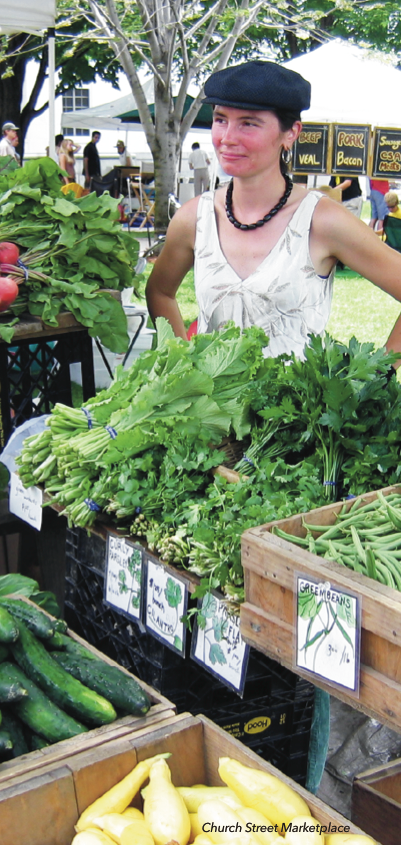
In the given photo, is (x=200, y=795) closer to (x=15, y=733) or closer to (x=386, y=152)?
(x=15, y=733)

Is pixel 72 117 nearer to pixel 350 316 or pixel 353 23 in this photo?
pixel 353 23

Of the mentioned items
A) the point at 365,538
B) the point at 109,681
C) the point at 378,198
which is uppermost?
the point at 378,198

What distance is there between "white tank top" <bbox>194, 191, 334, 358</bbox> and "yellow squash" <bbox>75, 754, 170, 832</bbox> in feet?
5.08

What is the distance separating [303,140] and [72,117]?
15.3 meters

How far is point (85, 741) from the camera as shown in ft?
5.67

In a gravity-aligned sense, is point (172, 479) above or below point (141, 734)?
above

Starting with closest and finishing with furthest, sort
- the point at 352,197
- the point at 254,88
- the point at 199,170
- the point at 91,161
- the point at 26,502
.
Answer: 1. the point at 254,88
2. the point at 26,502
3. the point at 352,197
4. the point at 199,170
5. the point at 91,161

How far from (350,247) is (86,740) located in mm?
1778

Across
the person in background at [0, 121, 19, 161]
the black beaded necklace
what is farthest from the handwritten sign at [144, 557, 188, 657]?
the person in background at [0, 121, 19, 161]

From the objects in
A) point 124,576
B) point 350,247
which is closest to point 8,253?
point 350,247

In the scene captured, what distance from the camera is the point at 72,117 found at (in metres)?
25.1

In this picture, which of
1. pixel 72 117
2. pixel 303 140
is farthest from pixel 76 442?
pixel 72 117

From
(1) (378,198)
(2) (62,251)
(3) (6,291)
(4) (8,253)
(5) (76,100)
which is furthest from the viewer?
(5) (76,100)

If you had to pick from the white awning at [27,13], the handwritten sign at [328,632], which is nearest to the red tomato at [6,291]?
the handwritten sign at [328,632]
